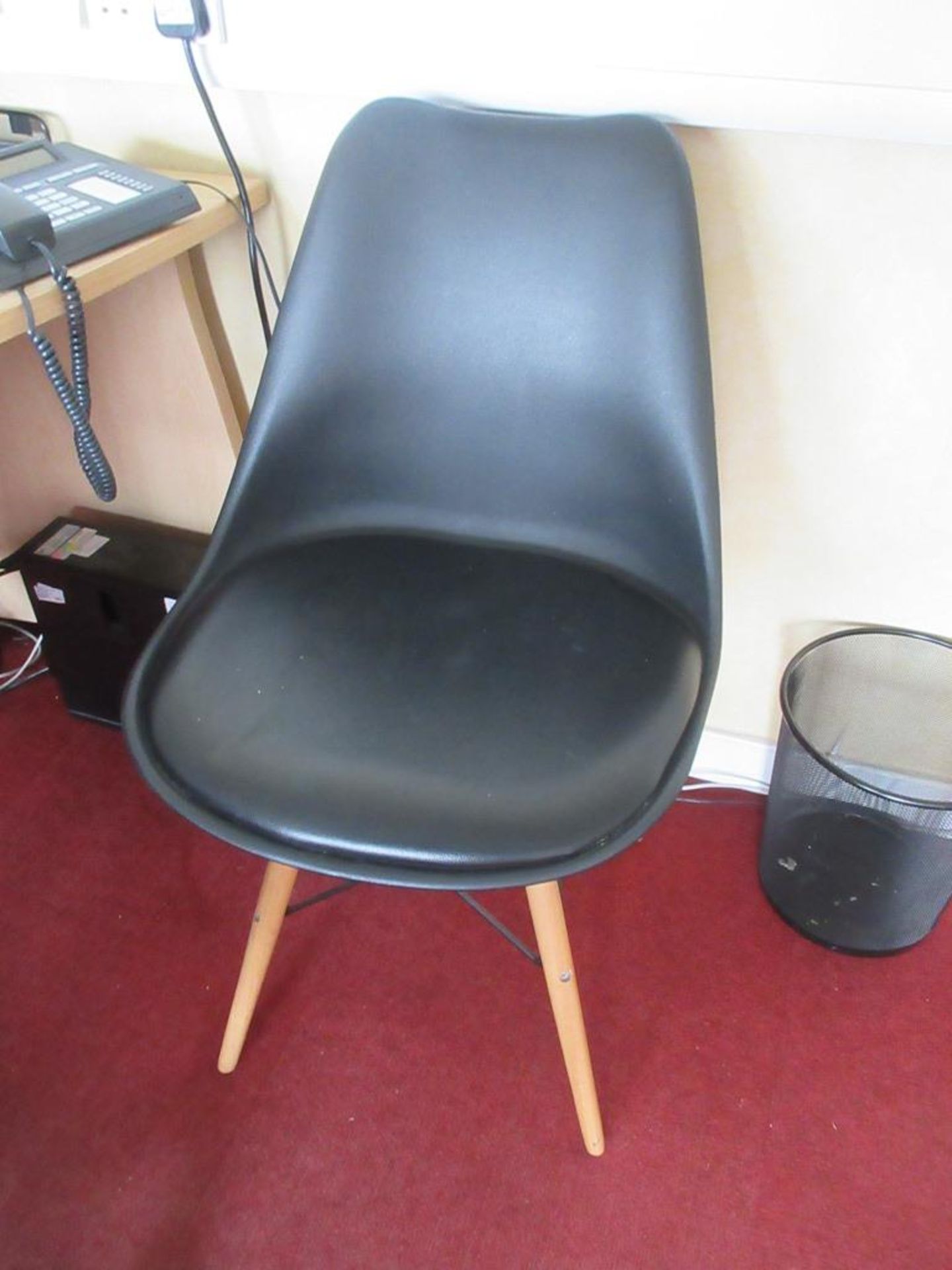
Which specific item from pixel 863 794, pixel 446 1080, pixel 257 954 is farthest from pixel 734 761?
pixel 257 954

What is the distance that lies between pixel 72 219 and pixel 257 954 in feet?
2.36

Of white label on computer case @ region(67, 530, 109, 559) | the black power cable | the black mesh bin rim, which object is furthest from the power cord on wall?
the black mesh bin rim

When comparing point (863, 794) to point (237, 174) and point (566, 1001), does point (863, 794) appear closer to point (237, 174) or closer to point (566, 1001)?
point (566, 1001)

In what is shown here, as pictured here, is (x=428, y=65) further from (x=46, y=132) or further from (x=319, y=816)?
(x=319, y=816)

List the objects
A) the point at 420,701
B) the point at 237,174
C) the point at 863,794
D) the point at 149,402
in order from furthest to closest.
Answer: the point at 149,402 → the point at 863,794 → the point at 237,174 → the point at 420,701

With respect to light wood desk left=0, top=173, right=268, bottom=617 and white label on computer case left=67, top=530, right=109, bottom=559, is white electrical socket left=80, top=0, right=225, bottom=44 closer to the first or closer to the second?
light wood desk left=0, top=173, right=268, bottom=617

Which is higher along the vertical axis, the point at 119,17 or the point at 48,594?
the point at 119,17

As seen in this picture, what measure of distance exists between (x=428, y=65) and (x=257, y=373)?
46 cm

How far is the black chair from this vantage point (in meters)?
0.76

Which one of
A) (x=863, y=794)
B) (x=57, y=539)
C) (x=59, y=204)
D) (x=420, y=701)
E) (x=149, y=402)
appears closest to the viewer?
(x=420, y=701)

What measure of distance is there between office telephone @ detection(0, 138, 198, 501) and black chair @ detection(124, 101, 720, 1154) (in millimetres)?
170

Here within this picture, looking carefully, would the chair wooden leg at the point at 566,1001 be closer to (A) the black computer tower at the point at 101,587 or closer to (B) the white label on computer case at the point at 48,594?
(A) the black computer tower at the point at 101,587

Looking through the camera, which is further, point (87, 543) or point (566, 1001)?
point (87, 543)

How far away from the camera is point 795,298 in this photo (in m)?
1.01
